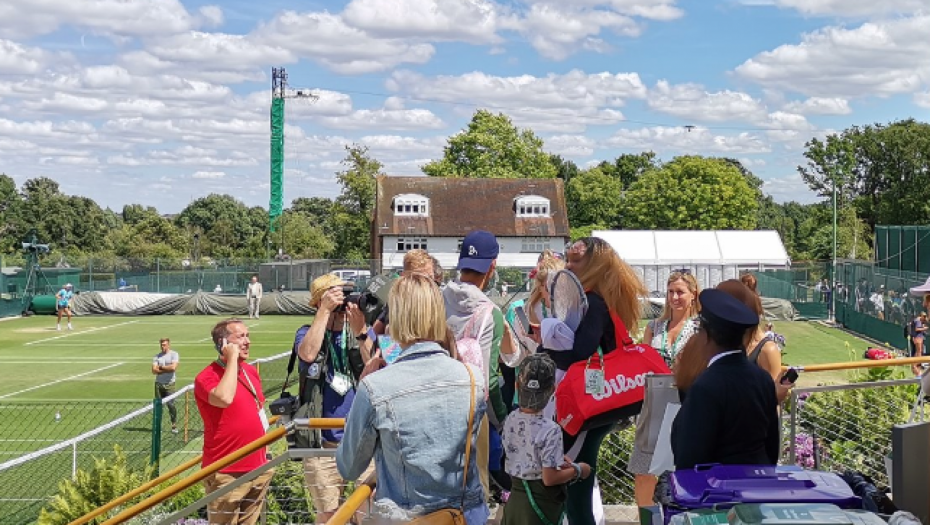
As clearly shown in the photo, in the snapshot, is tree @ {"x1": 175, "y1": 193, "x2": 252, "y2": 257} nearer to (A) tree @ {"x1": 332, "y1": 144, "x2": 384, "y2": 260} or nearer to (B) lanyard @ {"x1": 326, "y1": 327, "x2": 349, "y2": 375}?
(A) tree @ {"x1": 332, "y1": 144, "x2": 384, "y2": 260}

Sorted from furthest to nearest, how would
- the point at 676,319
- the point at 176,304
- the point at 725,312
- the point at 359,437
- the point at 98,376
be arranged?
the point at 176,304 < the point at 98,376 < the point at 676,319 < the point at 725,312 < the point at 359,437

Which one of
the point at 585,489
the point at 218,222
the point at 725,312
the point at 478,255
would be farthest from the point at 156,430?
the point at 218,222

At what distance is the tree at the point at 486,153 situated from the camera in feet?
241

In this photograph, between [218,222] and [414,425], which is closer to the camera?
[414,425]

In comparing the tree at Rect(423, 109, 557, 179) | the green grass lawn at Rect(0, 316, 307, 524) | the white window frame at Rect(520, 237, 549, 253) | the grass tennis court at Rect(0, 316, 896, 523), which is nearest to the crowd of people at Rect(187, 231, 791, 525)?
the green grass lawn at Rect(0, 316, 307, 524)

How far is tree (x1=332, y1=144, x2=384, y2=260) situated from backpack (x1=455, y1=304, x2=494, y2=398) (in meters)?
65.7

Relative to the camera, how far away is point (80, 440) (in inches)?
380

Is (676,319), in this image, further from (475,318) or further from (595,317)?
(475,318)

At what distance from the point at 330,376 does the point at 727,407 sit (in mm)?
2642

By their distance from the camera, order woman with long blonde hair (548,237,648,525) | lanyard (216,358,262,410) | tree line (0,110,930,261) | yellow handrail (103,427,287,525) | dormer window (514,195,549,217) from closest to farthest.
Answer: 1. yellow handrail (103,427,287,525)
2. woman with long blonde hair (548,237,648,525)
3. lanyard (216,358,262,410)
4. dormer window (514,195,549,217)
5. tree line (0,110,930,261)

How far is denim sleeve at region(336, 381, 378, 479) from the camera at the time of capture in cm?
348

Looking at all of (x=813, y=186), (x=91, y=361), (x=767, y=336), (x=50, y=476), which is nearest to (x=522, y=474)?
(x=767, y=336)

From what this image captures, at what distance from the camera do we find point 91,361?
27.5 m

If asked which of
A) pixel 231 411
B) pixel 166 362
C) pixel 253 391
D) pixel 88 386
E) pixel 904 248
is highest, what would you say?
pixel 904 248
